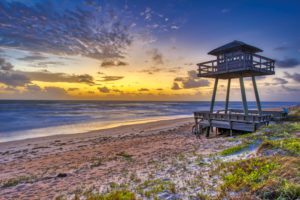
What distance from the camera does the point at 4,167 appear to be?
10000 millimetres

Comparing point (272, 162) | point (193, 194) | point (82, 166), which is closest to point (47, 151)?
point (82, 166)

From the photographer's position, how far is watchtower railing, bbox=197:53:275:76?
45.0ft

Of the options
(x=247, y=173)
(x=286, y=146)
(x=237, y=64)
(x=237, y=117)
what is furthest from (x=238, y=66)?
(x=247, y=173)

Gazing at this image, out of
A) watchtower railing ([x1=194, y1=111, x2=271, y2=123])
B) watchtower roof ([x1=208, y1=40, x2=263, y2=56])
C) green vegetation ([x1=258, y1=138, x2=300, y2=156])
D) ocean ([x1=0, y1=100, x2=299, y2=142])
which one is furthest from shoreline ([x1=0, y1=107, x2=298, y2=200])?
ocean ([x1=0, y1=100, x2=299, y2=142])

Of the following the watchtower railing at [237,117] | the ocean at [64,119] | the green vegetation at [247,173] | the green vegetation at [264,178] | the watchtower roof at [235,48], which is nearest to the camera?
the green vegetation at [264,178]

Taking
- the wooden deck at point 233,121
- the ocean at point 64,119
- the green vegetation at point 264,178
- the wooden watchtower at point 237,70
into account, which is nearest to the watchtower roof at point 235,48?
the wooden watchtower at point 237,70

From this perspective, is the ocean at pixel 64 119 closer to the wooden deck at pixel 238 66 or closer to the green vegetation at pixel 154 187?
the wooden deck at pixel 238 66

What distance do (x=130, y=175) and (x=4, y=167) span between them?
753 cm

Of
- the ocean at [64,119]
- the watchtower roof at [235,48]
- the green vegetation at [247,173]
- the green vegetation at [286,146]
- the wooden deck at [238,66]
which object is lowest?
the ocean at [64,119]

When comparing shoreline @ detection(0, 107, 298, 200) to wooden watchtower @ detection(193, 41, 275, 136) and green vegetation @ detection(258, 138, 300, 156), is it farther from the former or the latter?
wooden watchtower @ detection(193, 41, 275, 136)

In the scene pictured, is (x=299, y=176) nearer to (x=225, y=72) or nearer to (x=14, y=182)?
(x=14, y=182)

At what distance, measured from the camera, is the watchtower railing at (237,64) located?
13711 mm

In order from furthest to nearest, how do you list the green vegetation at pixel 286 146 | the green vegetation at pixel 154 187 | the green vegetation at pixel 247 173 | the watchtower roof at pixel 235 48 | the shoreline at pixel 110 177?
1. the watchtower roof at pixel 235 48
2. the green vegetation at pixel 286 146
3. the shoreline at pixel 110 177
4. the green vegetation at pixel 154 187
5. the green vegetation at pixel 247 173

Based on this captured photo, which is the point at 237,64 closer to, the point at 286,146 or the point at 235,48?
the point at 235,48
